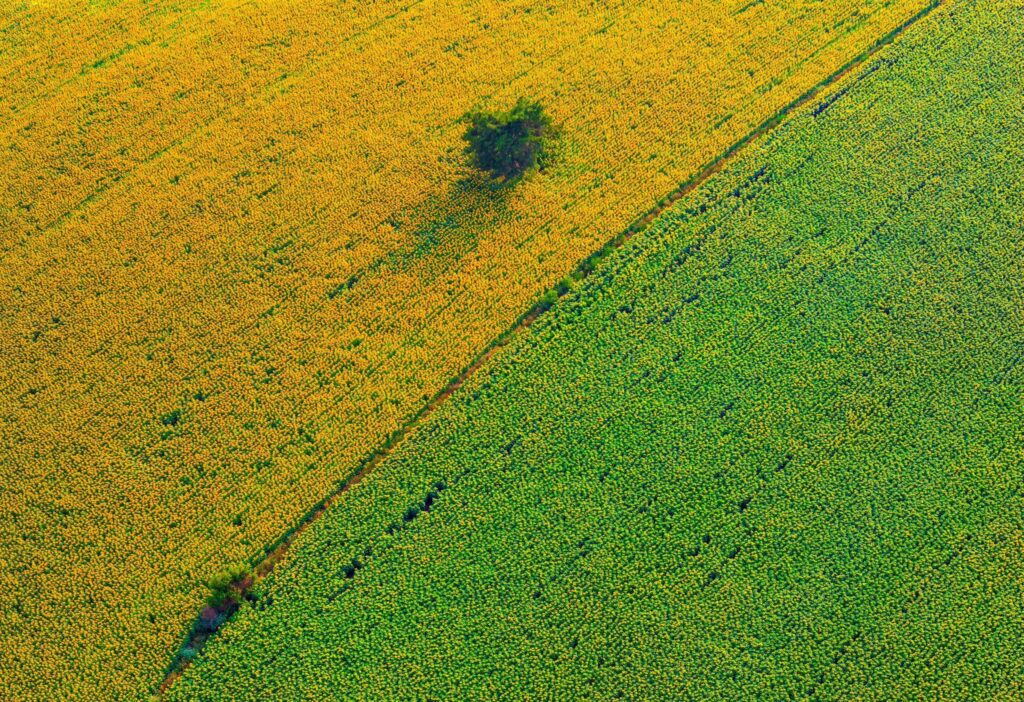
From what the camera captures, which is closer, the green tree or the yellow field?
the yellow field

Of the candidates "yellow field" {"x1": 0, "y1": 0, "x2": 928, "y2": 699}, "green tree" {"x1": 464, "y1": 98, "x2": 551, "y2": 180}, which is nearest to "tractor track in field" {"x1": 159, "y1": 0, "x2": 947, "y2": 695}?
"yellow field" {"x1": 0, "y1": 0, "x2": 928, "y2": 699}

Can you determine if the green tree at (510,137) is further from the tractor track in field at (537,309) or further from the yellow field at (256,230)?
the tractor track in field at (537,309)

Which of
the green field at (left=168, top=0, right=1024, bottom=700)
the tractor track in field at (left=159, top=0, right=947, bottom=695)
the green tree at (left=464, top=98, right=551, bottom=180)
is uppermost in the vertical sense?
the green tree at (left=464, top=98, right=551, bottom=180)

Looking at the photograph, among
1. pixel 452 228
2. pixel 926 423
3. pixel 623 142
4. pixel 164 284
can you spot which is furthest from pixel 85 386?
pixel 926 423

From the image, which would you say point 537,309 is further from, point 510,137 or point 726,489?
point 726,489

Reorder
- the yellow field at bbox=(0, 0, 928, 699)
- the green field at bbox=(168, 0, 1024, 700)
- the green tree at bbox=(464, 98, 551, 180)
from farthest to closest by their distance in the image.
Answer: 1. the green tree at bbox=(464, 98, 551, 180)
2. the yellow field at bbox=(0, 0, 928, 699)
3. the green field at bbox=(168, 0, 1024, 700)

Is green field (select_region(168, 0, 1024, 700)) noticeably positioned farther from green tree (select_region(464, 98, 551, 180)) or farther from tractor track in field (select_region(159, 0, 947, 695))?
green tree (select_region(464, 98, 551, 180))

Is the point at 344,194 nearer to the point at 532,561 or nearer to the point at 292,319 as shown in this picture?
the point at 292,319
